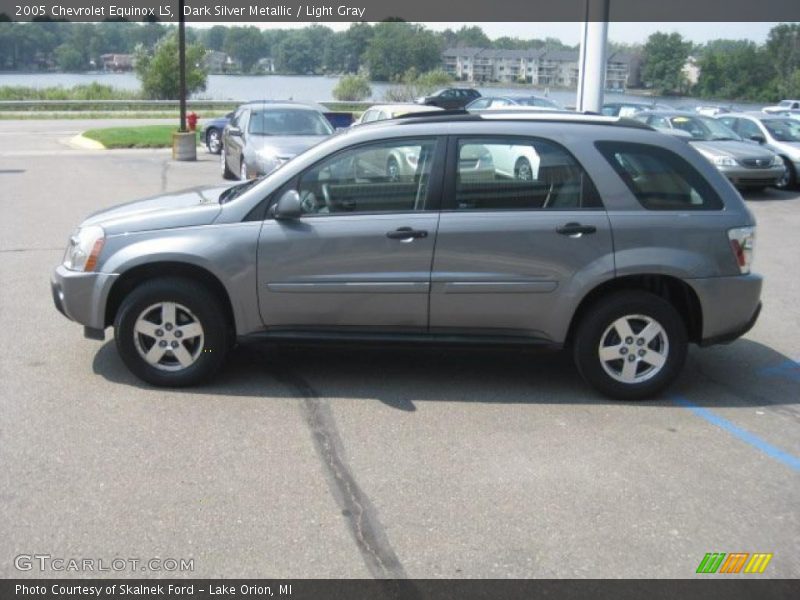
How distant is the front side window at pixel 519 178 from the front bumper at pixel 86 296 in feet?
7.67

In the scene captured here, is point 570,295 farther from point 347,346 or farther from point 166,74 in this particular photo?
point 166,74

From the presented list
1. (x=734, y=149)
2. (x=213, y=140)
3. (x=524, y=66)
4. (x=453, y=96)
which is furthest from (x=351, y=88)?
(x=734, y=149)

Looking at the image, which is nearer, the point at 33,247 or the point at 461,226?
the point at 461,226

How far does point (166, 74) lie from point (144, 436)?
→ 44443 millimetres

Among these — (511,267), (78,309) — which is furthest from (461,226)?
(78,309)

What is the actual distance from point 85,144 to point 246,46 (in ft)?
43.9

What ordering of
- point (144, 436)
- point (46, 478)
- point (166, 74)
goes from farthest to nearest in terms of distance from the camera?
1. point (166, 74)
2. point (144, 436)
3. point (46, 478)

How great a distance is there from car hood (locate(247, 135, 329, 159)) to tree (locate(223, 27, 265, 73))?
23192 mm

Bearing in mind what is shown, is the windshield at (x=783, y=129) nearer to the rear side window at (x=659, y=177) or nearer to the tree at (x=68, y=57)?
the rear side window at (x=659, y=177)

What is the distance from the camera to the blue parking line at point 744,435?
486 cm

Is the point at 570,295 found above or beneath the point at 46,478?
above

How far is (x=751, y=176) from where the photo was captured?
54.8 feet

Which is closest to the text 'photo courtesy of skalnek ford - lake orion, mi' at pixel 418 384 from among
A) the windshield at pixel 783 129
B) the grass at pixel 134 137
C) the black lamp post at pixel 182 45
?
the windshield at pixel 783 129

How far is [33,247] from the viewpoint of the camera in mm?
10203
